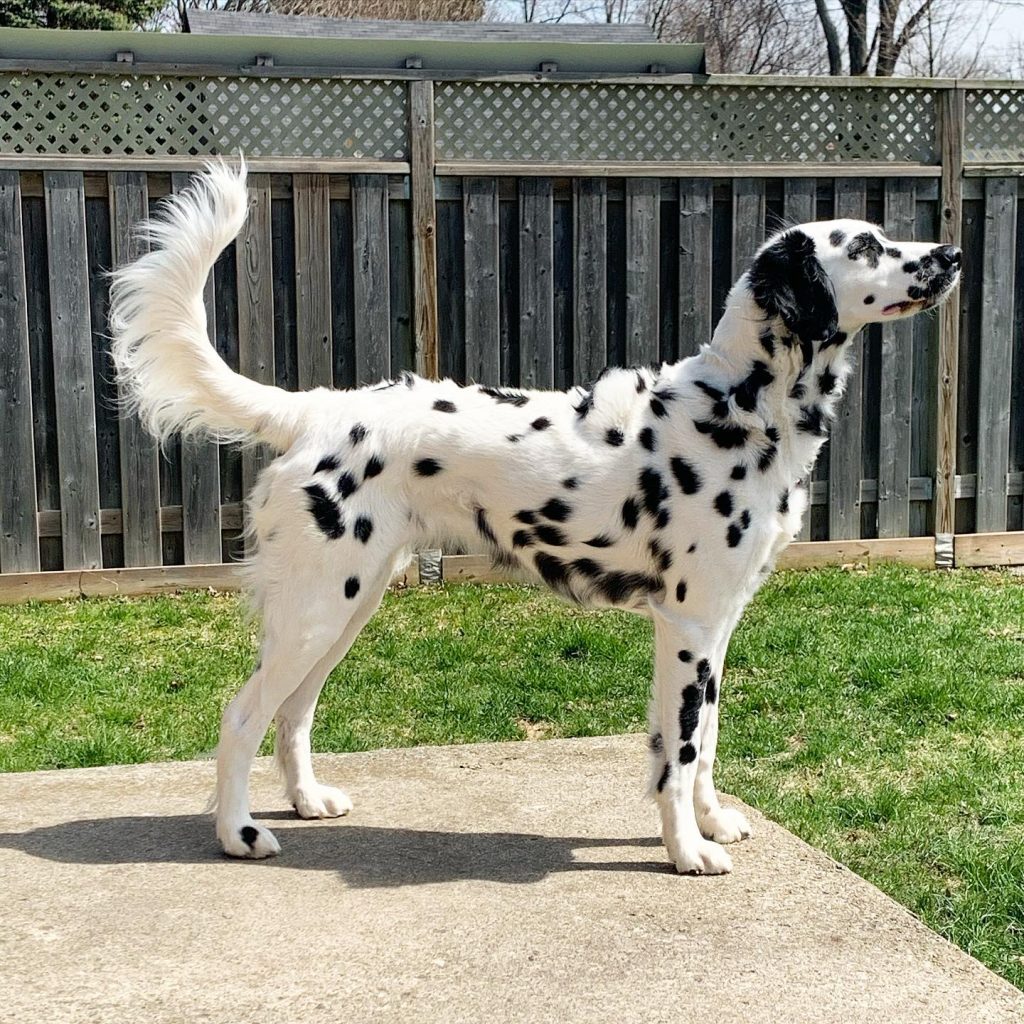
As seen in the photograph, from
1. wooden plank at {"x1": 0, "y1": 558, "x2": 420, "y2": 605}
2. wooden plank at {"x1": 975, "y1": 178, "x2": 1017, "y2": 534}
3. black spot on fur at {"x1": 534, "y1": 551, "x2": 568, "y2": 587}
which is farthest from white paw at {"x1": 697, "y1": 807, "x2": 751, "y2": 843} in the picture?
wooden plank at {"x1": 975, "y1": 178, "x2": 1017, "y2": 534}

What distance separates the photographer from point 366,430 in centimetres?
370

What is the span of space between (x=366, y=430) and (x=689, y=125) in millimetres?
4720

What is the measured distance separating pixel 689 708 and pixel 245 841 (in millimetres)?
1310

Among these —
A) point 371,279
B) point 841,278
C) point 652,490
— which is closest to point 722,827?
point 652,490

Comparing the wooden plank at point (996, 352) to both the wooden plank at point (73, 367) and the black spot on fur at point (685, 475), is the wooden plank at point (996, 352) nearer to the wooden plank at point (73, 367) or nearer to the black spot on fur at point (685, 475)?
the black spot on fur at point (685, 475)

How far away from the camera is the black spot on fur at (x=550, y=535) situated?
3.73 metres

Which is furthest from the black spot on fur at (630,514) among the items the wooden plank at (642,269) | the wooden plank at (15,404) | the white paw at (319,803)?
the wooden plank at (15,404)

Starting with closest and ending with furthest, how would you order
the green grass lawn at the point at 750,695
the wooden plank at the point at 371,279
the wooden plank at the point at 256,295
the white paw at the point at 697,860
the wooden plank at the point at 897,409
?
1. the white paw at the point at 697,860
2. the green grass lawn at the point at 750,695
3. the wooden plank at the point at 256,295
4. the wooden plank at the point at 371,279
5. the wooden plank at the point at 897,409

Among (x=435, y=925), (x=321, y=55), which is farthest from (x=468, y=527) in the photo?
(x=321, y=55)

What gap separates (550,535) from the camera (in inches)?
147

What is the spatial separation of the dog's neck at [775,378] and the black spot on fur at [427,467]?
0.80m

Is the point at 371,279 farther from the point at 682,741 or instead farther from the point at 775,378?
the point at 682,741

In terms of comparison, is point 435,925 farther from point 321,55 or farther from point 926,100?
point 321,55

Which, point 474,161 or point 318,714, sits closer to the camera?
point 318,714
